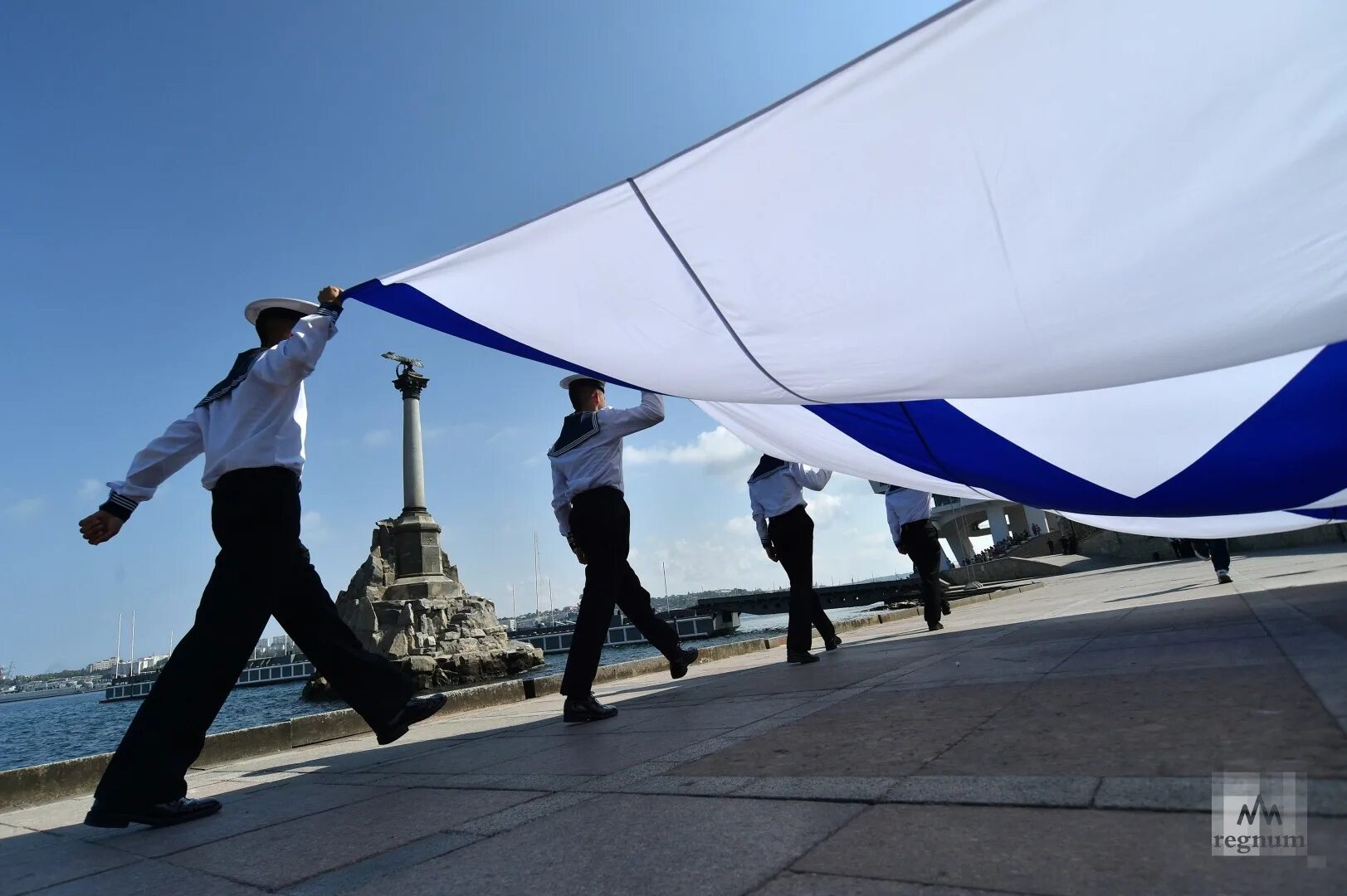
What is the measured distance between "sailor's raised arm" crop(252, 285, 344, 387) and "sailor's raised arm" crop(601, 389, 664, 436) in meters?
1.61

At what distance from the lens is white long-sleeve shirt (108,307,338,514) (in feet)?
8.95

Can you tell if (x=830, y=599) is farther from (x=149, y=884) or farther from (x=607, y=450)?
(x=149, y=884)

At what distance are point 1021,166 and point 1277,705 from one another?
5.52 ft

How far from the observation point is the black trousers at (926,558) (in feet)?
23.7

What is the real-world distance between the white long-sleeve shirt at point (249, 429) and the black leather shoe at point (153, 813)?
1.11 metres

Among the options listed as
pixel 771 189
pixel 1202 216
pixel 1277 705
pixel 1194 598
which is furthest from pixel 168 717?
pixel 1194 598

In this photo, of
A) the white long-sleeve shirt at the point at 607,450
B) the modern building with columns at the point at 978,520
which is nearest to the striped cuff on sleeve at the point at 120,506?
the white long-sleeve shirt at the point at 607,450

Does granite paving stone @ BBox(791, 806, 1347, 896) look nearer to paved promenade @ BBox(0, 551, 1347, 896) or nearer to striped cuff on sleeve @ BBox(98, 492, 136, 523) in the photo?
paved promenade @ BBox(0, 551, 1347, 896)

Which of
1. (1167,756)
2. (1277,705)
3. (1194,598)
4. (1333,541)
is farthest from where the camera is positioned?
(1333,541)

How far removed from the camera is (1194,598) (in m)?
5.68

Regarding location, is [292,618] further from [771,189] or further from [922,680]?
[922,680]

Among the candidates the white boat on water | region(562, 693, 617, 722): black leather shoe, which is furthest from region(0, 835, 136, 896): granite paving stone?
the white boat on water

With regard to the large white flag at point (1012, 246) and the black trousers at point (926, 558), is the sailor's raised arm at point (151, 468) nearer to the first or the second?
the large white flag at point (1012, 246)

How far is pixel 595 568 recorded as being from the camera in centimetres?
390
